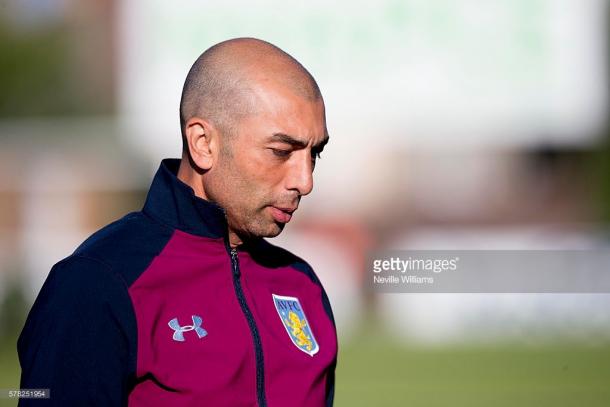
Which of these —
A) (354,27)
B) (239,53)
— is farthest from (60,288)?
(354,27)

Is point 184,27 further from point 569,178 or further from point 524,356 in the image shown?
point 569,178

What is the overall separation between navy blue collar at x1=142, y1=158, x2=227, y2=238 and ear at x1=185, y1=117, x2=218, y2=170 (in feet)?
0.20

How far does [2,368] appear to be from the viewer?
284 inches

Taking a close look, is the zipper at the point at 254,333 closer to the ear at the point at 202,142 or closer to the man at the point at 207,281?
the man at the point at 207,281

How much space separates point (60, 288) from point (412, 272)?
13.5 ft

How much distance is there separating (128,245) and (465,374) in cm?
588

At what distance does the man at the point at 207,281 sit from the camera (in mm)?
1480

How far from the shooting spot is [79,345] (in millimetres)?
1475

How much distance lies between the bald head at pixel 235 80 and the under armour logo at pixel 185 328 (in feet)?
1.21

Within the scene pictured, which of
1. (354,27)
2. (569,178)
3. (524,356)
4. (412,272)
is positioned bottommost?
(524,356)

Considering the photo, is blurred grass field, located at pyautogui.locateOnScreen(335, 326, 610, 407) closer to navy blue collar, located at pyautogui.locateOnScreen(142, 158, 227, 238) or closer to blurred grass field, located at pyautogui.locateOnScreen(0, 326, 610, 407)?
blurred grass field, located at pyautogui.locateOnScreen(0, 326, 610, 407)

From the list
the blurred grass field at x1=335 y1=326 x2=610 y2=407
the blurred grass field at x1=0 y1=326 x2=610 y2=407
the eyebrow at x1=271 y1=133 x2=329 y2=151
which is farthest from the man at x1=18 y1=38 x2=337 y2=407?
the blurred grass field at x1=335 y1=326 x2=610 y2=407

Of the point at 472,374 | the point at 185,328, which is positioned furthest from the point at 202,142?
the point at 472,374

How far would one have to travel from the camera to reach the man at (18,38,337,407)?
148cm
